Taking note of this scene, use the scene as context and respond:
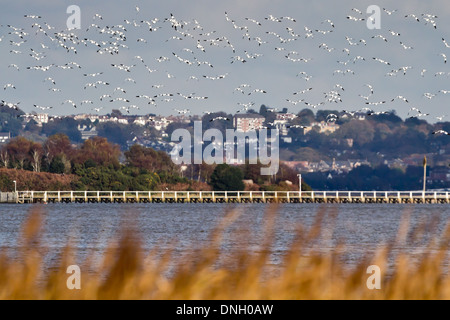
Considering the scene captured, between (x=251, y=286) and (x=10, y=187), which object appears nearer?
(x=251, y=286)

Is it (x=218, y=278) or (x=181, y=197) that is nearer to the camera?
(x=218, y=278)

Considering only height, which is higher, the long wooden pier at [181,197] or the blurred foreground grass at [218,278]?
the blurred foreground grass at [218,278]

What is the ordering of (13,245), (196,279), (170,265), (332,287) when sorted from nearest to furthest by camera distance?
(196,279) → (332,287) → (170,265) → (13,245)

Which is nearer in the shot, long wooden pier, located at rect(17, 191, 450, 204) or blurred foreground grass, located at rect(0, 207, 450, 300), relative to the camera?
blurred foreground grass, located at rect(0, 207, 450, 300)

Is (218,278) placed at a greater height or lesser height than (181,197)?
greater

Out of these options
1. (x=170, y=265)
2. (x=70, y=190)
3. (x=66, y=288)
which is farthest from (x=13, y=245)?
(x=70, y=190)

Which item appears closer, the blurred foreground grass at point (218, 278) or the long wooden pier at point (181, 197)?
the blurred foreground grass at point (218, 278)

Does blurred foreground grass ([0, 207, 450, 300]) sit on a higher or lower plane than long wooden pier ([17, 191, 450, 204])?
higher

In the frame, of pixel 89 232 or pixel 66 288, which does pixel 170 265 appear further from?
pixel 89 232
